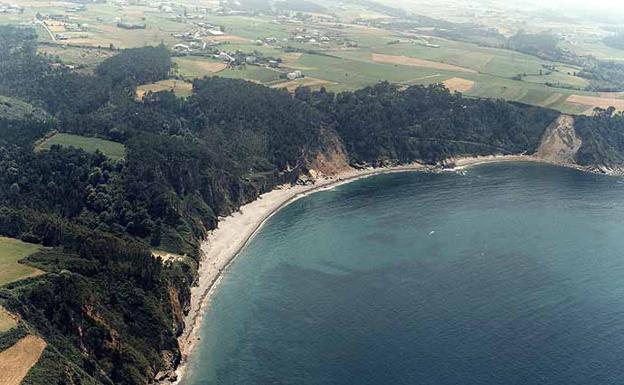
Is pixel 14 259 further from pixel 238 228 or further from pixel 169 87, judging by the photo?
pixel 169 87

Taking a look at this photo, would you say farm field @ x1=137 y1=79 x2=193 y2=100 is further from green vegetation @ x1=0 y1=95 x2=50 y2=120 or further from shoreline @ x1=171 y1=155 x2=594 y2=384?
shoreline @ x1=171 y1=155 x2=594 y2=384

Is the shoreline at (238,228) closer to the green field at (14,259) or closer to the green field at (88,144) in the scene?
the green field at (14,259)

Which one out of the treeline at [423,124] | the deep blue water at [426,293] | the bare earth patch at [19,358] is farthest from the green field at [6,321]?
the treeline at [423,124]

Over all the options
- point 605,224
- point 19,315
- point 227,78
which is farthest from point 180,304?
point 227,78

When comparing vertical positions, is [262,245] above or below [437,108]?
below

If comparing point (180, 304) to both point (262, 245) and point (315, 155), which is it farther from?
point (315, 155)

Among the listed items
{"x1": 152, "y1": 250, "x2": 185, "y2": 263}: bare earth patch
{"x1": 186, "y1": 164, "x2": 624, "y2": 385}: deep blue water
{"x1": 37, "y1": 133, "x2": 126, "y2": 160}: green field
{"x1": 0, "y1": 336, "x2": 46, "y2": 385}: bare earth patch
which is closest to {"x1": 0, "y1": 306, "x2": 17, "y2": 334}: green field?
{"x1": 0, "y1": 336, "x2": 46, "y2": 385}: bare earth patch
